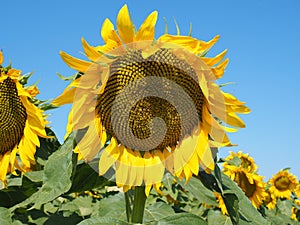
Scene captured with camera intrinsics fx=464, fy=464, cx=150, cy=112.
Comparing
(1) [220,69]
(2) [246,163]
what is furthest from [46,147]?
(2) [246,163]

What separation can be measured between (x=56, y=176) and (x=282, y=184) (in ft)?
20.0

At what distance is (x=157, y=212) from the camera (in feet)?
7.82

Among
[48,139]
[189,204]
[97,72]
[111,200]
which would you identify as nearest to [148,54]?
[97,72]

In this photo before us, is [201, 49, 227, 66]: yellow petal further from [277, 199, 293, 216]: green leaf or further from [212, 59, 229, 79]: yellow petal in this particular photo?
[277, 199, 293, 216]: green leaf

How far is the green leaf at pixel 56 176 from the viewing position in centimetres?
181

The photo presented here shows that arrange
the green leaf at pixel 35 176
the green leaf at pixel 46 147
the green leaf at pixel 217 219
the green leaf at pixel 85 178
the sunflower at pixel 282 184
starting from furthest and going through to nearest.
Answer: the sunflower at pixel 282 184
the green leaf at pixel 217 219
the green leaf at pixel 46 147
the green leaf at pixel 35 176
the green leaf at pixel 85 178

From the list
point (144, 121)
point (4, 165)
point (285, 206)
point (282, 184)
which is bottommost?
point (285, 206)

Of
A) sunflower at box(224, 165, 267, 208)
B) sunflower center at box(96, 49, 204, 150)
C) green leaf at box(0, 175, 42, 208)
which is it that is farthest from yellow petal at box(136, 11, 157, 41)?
sunflower at box(224, 165, 267, 208)

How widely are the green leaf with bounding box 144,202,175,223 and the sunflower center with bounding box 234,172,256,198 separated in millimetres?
2559

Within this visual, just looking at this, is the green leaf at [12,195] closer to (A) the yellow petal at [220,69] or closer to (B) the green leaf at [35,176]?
(B) the green leaf at [35,176]

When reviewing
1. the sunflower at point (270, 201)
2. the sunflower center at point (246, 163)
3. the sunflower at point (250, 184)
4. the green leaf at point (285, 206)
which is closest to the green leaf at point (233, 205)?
the sunflower at point (250, 184)

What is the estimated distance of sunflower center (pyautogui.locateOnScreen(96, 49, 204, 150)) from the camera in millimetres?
2008

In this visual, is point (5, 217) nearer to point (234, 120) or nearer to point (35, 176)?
point (35, 176)

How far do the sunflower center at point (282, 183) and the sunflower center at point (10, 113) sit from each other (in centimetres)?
547
